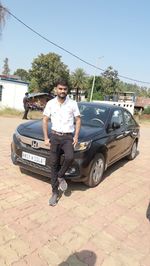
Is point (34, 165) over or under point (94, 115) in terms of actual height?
under

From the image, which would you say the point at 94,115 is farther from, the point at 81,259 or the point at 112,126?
the point at 81,259

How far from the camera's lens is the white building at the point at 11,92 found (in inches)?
1035

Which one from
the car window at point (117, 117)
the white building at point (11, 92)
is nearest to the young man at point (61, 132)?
the car window at point (117, 117)

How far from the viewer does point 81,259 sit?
3.18 meters

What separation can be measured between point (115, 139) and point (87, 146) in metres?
1.34

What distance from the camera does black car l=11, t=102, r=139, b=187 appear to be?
4.87 m

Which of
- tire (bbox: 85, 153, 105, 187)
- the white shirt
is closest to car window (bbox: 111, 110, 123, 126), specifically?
tire (bbox: 85, 153, 105, 187)

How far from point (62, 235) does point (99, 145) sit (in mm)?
2076

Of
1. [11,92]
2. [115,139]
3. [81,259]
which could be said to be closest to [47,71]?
[11,92]

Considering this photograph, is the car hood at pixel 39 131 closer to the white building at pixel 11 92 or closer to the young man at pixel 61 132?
the young man at pixel 61 132

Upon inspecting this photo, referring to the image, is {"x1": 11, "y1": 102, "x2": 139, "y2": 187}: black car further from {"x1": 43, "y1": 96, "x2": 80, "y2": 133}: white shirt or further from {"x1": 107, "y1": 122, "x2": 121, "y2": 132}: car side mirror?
{"x1": 43, "y1": 96, "x2": 80, "y2": 133}: white shirt

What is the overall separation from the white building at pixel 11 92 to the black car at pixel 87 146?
21.0m

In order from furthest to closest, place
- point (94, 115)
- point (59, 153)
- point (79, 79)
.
→ 1. point (79, 79)
2. point (94, 115)
3. point (59, 153)

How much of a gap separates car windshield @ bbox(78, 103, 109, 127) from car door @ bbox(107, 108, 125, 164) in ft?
0.66
